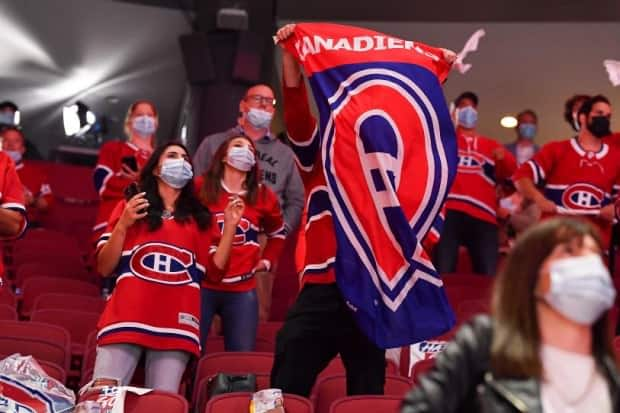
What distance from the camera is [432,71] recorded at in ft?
15.0

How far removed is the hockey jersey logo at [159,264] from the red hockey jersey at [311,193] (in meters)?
0.69

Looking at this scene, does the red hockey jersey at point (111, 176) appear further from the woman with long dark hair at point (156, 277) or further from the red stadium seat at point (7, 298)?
the woman with long dark hair at point (156, 277)

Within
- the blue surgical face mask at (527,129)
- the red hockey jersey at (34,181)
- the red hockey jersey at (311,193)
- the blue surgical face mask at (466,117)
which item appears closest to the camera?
the red hockey jersey at (311,193)

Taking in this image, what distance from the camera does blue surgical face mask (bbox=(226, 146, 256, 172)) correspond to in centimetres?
589

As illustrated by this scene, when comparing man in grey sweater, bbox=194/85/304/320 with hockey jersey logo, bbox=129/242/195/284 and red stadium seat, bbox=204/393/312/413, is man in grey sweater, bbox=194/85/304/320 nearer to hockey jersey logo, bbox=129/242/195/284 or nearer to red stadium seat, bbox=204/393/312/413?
hockey jersey logo, bbox=129/242/195/284

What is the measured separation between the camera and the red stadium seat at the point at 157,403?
14.2ft

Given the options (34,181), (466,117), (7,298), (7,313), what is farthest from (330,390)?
(34,181)

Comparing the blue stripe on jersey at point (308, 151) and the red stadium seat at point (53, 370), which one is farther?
the red stadium seat at point (53, 370)

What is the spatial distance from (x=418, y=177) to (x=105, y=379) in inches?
54.1

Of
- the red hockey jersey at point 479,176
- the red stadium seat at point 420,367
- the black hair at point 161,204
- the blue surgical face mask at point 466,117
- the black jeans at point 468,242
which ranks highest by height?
the blue surgical face mask at point 466,117

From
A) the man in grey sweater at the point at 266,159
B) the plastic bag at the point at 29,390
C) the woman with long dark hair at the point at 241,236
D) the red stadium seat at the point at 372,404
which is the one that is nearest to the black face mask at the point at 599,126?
the man in grey sweater at the point at 266,159

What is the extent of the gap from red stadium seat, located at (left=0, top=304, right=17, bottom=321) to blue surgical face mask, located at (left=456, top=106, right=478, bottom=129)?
3.21 meters

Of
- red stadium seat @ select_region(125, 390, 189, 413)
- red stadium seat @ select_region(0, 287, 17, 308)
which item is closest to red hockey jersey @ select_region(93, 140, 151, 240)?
red stadium seat @ select_region(0, 287, 17, 308)

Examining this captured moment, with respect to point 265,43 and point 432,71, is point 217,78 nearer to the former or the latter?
point 265,43
